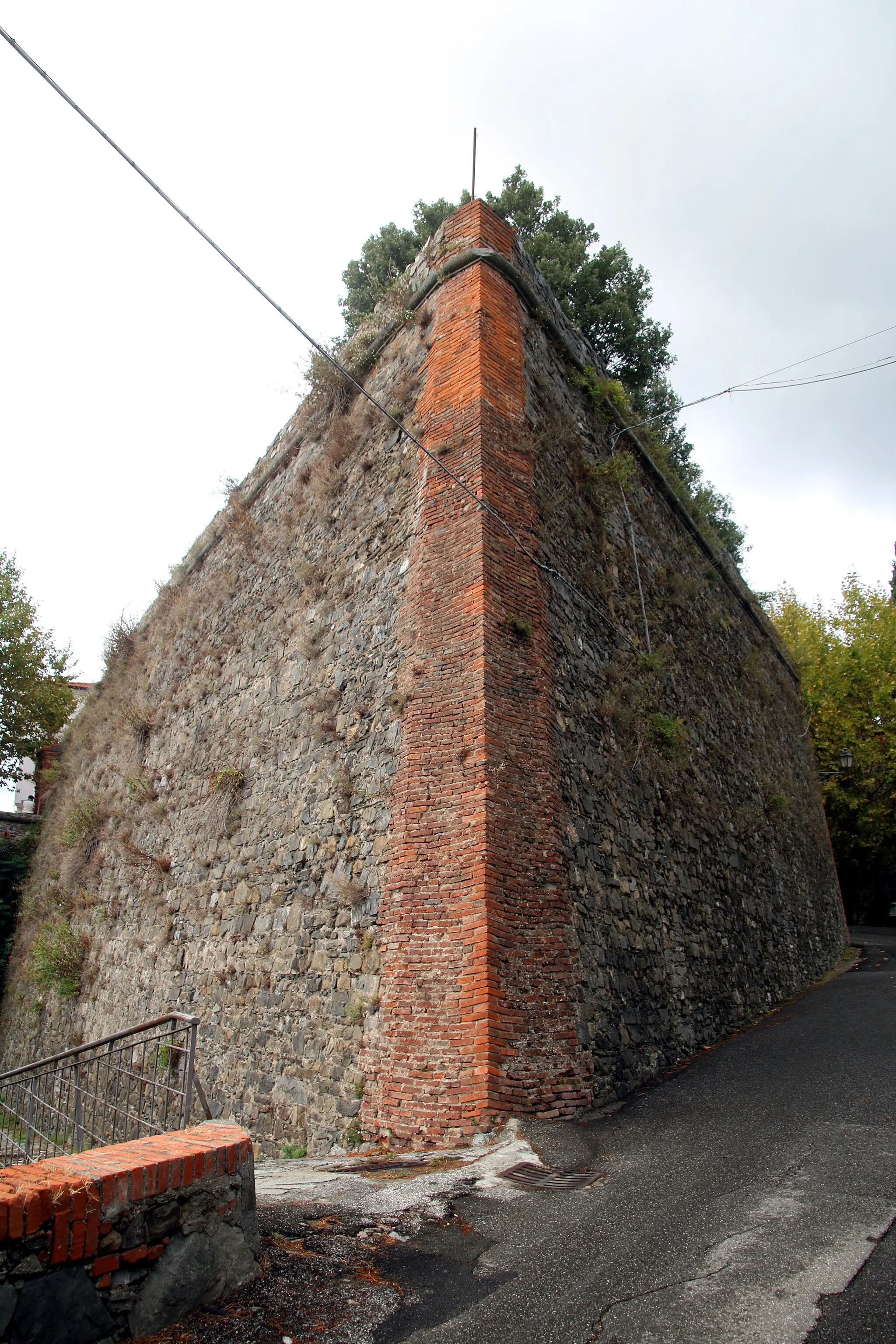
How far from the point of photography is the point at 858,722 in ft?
76.8

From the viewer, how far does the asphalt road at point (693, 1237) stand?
2684 mm

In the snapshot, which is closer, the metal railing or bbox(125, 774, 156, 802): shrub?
the metal railing

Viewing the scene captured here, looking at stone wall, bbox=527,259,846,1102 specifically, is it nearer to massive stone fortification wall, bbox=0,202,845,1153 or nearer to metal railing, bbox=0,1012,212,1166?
massive stone fortification wall, bbox=0,202,845,1153

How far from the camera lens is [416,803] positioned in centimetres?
624

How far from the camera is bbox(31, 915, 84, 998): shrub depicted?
11.8m

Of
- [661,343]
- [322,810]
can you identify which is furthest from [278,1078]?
[661,343]

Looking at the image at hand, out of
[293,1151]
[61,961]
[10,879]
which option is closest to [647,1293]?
[293,1151]

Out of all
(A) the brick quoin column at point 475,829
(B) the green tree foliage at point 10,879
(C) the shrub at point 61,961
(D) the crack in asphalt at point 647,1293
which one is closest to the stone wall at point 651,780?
(A) the brick quoin column at point 475,829

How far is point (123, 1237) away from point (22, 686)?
2226 cm

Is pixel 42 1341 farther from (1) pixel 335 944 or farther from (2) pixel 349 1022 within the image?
(1) pixel 335 944

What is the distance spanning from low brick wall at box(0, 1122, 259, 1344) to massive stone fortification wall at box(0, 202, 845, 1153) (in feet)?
8.24

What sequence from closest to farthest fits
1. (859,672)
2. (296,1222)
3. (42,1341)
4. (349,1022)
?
(42,1341) → (296,1222) → (349,1022) → (859,672)

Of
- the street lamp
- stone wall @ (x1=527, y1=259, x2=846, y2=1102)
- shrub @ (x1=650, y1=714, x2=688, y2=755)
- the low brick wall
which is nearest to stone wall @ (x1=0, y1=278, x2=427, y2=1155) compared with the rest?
stone wall @ (x1=527, y1=259, x2=846, y2=1102)

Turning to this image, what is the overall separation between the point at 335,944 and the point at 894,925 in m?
25.4
